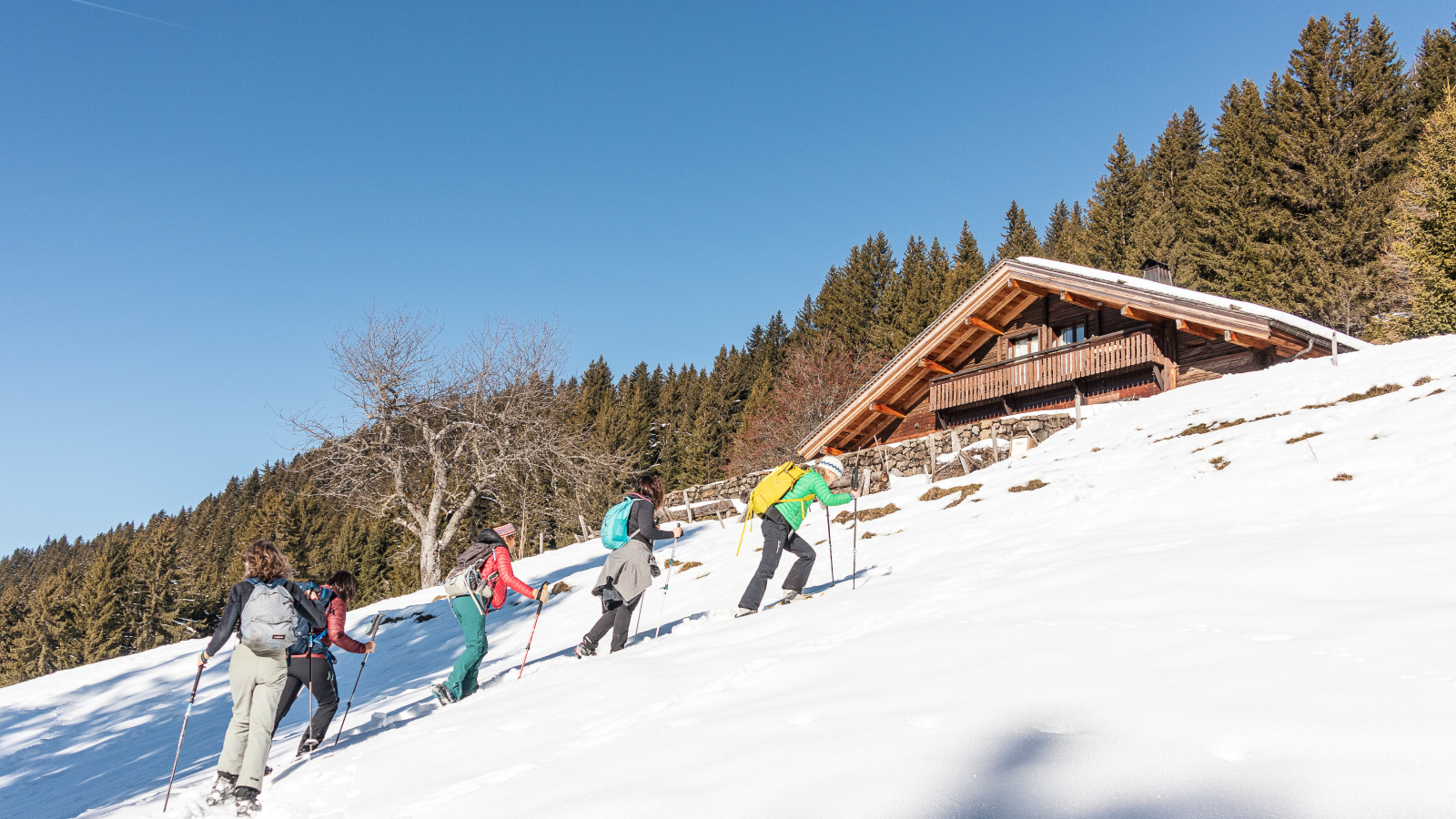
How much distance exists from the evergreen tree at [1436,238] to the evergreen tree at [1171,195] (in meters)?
14.8

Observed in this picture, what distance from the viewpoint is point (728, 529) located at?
57.9 ft

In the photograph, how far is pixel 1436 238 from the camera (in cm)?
1948

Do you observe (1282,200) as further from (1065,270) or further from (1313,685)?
(1313,685)

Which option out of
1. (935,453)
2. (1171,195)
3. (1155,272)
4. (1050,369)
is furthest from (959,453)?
(1171,195)

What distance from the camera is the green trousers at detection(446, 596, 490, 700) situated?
677 cm

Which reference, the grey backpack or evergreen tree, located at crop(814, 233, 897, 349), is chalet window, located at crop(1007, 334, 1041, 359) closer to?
the grey backpack

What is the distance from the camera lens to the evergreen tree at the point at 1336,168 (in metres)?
28.8

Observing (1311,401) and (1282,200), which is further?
(1282,200)

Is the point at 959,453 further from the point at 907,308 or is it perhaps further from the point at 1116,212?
the point at 1116,212

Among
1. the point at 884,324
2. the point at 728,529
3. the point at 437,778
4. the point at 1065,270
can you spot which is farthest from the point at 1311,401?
the point at 884,324

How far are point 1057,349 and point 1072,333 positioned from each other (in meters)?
1.74

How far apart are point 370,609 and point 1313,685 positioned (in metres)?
18.1

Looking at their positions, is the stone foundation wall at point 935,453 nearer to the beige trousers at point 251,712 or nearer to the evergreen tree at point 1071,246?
the beige trousers at point 251,712

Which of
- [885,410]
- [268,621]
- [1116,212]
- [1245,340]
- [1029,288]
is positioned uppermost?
[1116,212]
